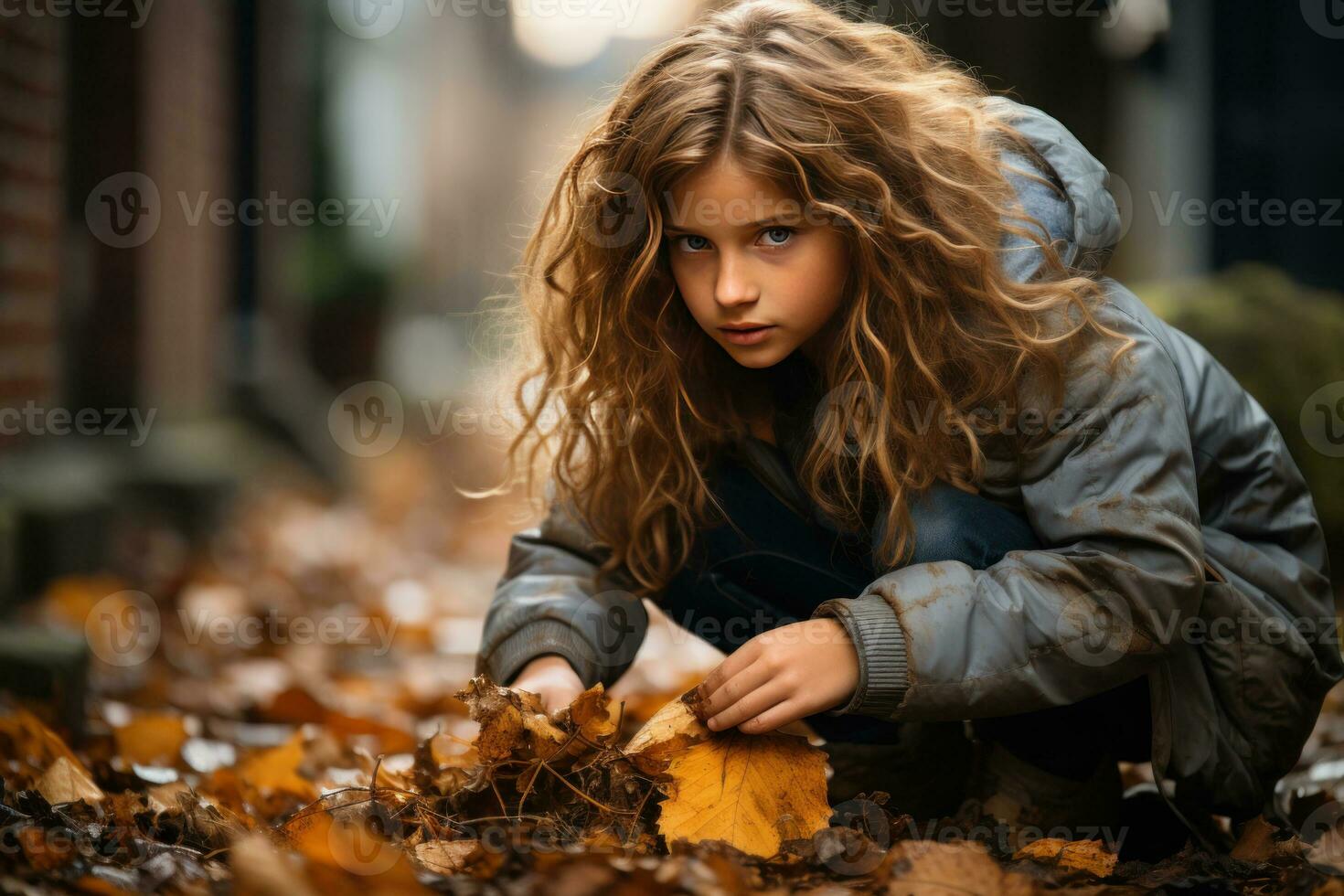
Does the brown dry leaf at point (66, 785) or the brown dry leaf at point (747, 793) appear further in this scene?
the brown dry leaf at point (66, 785)

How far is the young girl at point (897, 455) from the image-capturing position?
1716 millimetres

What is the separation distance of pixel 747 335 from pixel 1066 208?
1.78 feet

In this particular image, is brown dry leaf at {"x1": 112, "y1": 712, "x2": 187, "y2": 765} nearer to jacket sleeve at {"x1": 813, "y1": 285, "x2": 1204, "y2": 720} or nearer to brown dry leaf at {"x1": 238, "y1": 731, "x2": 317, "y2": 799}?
brown dry leaf at {"x1": 238, "y1": 731, "x2": 317, "y2": 799}

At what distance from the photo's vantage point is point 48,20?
13.5 ft

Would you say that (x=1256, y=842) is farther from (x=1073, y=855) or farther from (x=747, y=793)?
(x=747, y=793)

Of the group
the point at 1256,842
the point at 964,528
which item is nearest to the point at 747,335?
the point at 964,528
